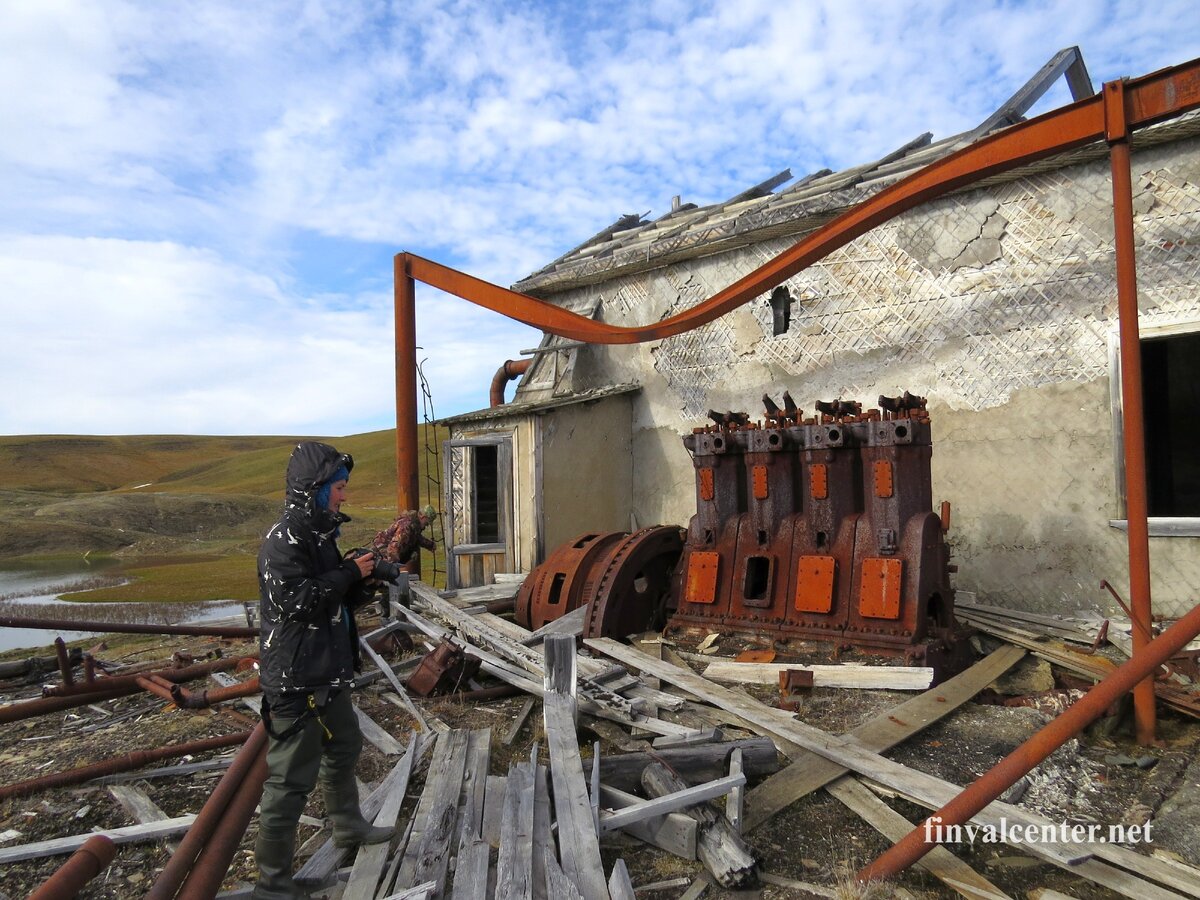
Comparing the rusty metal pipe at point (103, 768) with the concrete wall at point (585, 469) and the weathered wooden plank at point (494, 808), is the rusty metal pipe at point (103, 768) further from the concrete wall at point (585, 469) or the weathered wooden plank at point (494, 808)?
the concrete wall at point (585, 469)

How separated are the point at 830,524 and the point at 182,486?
59.0 metres

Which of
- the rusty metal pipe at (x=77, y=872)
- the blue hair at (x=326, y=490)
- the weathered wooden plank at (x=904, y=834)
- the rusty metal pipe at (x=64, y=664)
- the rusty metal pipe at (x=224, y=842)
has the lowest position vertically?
the weathered wooden plank at (x=904, y=834)

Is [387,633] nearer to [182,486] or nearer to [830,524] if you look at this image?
[830,524]

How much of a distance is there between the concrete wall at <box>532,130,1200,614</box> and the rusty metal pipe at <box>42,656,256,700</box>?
6.80 m

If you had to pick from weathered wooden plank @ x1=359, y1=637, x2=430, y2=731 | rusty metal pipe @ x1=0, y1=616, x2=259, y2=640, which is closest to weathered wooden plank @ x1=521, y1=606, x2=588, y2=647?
weathered wooden plank @ x1=359, y1=637, x2=430, y2=731

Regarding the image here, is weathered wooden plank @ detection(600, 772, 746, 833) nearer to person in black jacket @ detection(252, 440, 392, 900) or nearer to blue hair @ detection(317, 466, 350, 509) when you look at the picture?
person in black jacket @ detection(252, 440, 392, 900)

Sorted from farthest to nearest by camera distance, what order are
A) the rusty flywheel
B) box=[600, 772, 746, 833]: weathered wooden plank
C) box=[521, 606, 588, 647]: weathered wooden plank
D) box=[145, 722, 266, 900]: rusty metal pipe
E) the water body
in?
the water body → the rusty flywheel → box=[521, 606, 588, 647]: weathered wooden plank → box=[600, 772, 746, 833]: weathered wooden plank → box=[145, 722, 266, 900]: rusty metal pipe

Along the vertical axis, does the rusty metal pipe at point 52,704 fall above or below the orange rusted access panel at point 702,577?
below

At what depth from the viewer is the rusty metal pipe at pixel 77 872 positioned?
229 centimetres

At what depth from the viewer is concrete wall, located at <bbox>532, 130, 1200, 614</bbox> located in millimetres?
6945

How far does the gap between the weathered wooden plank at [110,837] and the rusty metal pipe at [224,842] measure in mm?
416

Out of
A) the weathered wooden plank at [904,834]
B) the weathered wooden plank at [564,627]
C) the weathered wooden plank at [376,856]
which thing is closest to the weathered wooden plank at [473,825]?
the weathered wooden plank at [376,856]

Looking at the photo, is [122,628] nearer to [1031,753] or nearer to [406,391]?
[406,391]

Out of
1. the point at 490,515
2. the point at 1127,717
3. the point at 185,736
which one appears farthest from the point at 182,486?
the point at 1127,717
